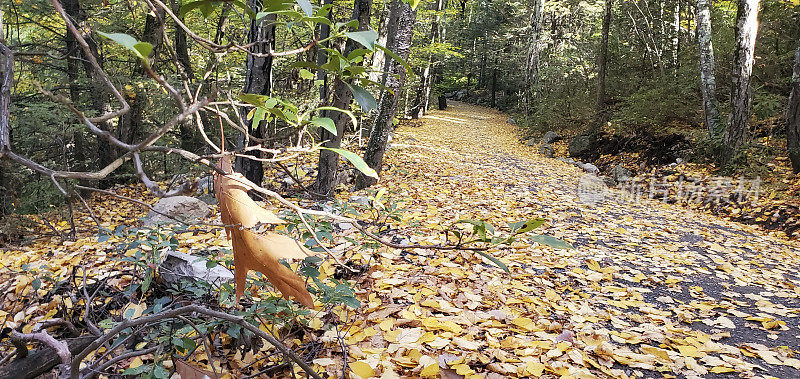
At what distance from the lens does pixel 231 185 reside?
72 cm

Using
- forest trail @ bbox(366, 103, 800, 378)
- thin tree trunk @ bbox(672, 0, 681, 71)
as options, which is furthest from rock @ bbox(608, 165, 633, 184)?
thin tree trunk @ bbox(672, 0, 681, 71)

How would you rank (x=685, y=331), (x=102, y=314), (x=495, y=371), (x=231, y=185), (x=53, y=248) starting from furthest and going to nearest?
(x=53, y=248)
(x=685, y=331)
(x=102, y=314)
(x=495, y=371)
(x=231, y=185)

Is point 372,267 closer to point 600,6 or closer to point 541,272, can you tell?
point 541,272

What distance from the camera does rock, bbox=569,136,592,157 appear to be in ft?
35.8

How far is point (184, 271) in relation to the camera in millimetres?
2506

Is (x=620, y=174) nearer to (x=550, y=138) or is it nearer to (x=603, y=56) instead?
(x=603, y=56)

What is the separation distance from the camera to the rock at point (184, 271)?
8.03 feet

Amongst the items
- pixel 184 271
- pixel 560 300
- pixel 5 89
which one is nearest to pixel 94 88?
pixel 184 271

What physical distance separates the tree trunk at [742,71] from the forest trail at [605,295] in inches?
71.4

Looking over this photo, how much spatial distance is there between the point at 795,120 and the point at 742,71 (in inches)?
40.3

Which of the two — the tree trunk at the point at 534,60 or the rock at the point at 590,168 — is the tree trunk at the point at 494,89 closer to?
the tree trunk at the point at 534,60

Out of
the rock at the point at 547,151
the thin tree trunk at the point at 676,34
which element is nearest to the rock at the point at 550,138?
the rock at the point at 547,151

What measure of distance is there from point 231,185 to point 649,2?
1576 cm

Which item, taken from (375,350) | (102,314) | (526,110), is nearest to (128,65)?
(102,314)
